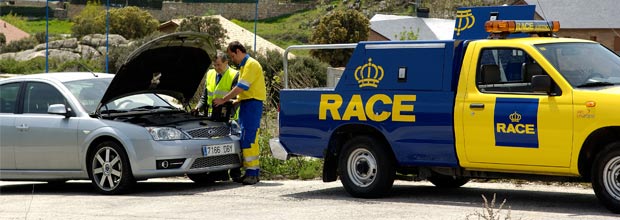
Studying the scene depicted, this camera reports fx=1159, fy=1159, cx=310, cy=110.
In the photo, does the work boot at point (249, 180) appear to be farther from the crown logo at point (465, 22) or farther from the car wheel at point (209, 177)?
the crown logo at point (465, 22)

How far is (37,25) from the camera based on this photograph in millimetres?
99625

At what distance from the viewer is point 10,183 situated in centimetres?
1631

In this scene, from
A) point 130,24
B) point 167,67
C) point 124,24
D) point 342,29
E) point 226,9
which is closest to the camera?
point 167,67

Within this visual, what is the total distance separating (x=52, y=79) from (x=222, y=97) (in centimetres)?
208

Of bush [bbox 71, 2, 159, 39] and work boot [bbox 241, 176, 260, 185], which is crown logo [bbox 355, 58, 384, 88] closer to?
work boot [bbox 241, 176, 260, 185]

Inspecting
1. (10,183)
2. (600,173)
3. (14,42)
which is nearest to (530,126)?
(600,173)

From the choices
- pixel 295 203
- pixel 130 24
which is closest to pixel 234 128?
pixel 295 203

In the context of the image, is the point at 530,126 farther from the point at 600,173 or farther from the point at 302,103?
the point at 302,103

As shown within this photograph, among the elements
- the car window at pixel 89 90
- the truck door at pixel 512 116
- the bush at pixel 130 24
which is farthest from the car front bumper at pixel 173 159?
the bush at pixel 130 24

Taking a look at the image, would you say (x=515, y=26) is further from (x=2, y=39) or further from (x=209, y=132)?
(x=2, y=39)

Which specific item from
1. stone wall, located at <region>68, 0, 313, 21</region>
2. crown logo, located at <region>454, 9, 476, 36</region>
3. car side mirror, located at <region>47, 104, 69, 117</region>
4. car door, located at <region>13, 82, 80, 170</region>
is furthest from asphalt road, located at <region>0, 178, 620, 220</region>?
stone wall, located at <region>68, 0, 313, 21</region>

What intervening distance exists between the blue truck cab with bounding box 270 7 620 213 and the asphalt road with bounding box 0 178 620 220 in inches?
12.9

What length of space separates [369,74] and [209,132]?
2.63 m

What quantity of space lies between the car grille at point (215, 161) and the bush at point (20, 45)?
59.9m
